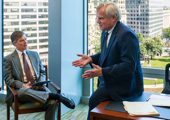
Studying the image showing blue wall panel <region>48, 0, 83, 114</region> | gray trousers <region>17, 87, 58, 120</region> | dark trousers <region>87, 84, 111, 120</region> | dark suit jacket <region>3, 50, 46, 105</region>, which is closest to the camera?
dark trousers <region>87, 84, 111, 120</region>

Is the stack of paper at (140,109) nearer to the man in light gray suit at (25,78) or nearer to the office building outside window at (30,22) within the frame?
the man in light gray suit at (25,78)

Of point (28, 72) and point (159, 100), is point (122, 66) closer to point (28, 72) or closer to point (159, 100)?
point (159, 100)

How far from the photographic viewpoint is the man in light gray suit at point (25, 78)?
281cm

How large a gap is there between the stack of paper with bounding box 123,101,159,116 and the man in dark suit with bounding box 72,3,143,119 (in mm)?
271

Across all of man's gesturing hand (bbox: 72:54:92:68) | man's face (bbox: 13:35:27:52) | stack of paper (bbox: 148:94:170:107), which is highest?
man's face (bbox: 13:35:27:52)

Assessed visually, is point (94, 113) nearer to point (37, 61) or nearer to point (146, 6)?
point (37, 61)

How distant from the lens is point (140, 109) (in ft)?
6.31

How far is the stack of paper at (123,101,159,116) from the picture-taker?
1820mm

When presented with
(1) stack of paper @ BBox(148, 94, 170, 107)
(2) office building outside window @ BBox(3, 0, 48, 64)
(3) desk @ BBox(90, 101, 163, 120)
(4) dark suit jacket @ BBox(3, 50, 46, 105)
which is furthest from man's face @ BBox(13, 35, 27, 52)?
(1) stack of paper @ BBox(148, 94, 170, 107)

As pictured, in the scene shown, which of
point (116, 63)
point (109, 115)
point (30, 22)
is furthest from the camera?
point (30, 22)

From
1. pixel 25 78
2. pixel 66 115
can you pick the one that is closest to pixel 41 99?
pixel 25 78

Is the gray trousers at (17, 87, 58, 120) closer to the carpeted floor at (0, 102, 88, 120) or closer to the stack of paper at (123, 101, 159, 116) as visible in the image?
the carpeted floor at (0, 102, 88, 120)

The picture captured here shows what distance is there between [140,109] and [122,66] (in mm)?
451

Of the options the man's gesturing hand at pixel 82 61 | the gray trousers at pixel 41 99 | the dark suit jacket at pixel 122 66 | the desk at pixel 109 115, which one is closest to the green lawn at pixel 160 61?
the dark suit jacket at pixel 122 66
